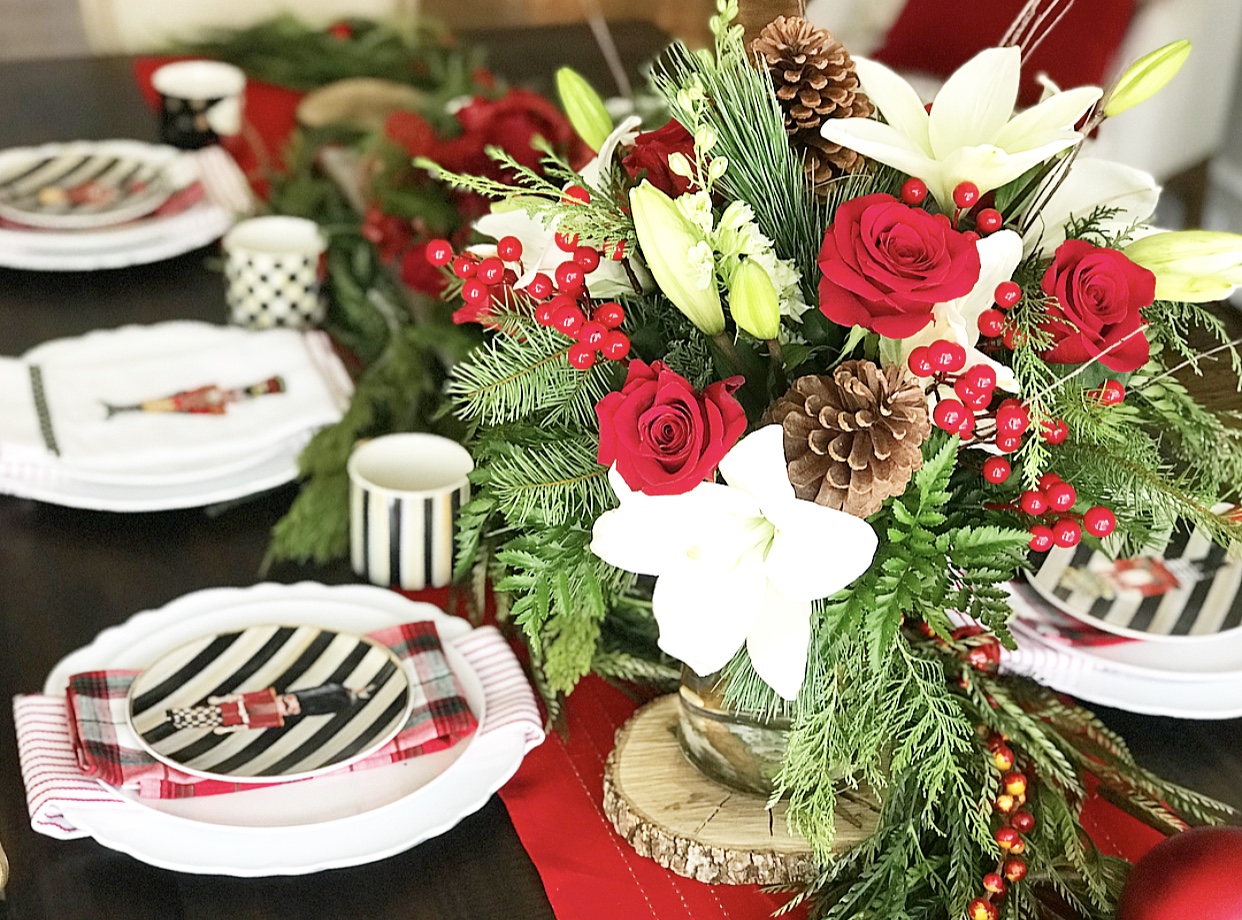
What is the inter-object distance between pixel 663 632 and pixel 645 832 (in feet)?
0.62

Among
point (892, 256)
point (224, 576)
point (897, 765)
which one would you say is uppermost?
point (892, 256)

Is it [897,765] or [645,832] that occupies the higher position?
[897,765]

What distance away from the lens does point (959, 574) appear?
61 centimetres

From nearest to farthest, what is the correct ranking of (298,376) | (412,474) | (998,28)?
(412,474) < (298,376) < (998,28)

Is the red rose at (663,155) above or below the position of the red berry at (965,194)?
below

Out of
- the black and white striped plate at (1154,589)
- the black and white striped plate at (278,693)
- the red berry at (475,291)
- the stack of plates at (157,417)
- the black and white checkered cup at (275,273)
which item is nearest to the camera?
the red berry at (475,291)

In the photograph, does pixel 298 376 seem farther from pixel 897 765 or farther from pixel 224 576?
pixel 897 765

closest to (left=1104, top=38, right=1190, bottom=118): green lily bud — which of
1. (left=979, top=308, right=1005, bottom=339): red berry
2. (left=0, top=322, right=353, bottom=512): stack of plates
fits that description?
(left=979, top=308, right=1005, bottom=339): red berry

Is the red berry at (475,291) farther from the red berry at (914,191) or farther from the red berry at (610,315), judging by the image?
the red berry at (914,191)

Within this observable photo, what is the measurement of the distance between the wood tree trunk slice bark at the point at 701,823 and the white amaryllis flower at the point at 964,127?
1.14ft

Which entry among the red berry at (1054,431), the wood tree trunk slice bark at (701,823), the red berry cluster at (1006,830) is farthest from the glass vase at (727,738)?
the red berry at (1054,431)

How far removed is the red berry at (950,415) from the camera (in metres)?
0.55

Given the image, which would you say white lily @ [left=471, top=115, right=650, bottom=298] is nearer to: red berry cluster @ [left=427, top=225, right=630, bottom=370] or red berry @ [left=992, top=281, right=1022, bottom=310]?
red berry cluster @ [left=427, top=225, right=630, bottom=370]

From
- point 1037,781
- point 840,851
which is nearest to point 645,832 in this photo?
point 840,851
